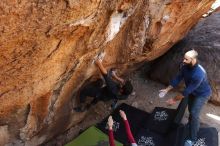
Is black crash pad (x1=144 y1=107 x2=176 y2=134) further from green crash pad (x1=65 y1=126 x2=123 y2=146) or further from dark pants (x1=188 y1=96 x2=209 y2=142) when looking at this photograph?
green crash pad (x1=65 y1=126 x2=123 y2=146)

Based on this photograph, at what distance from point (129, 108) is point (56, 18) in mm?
4326

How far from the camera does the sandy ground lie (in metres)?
7.70

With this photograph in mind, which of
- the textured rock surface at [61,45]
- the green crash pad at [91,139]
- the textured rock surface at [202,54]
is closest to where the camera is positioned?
the textured rock surface at [61,45]

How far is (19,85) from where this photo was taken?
4.80m

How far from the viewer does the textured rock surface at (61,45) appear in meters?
4.02

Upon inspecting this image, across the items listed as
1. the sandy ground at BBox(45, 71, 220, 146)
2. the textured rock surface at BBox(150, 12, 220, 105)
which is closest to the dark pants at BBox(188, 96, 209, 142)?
the sandy ground at BBox(45, 71, 220, 146)

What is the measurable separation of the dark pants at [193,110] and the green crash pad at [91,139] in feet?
4.45

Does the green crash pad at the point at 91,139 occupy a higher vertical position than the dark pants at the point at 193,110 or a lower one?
lower

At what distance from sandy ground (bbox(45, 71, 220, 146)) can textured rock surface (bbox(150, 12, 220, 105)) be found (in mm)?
254

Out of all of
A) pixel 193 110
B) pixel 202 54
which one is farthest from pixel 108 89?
pixel 202 54

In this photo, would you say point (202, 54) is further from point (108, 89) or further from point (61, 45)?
point (61, 45)

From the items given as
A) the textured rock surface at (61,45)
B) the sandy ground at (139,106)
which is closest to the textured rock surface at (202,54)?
the sandy ground at (139,106)

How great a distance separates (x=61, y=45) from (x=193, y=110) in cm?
294

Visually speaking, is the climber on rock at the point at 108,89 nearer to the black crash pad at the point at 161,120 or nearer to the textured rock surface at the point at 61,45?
the textured rock surface at the point at 61,45
